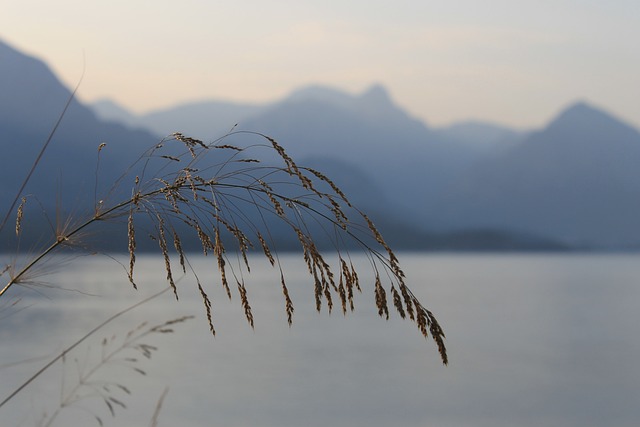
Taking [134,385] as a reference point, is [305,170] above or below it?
above

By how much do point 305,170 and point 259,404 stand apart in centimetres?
2216

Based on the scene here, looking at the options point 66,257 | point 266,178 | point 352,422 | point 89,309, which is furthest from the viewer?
point 89,309

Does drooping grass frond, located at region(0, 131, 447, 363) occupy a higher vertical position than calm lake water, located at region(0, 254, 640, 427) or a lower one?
higher

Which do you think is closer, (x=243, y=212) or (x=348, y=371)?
(x=243, y=212)

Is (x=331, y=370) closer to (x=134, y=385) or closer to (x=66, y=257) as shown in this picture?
(x=134, y=385)

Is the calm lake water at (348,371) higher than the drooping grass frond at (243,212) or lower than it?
lower

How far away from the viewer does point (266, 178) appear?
6.61ft

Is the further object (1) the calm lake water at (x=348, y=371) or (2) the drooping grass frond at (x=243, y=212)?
(1) the calm lake water at (x=348, y=371)

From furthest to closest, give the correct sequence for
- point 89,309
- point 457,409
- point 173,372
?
point 89,309
point 173,372
point 457,409

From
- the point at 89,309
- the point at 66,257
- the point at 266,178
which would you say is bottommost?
the point at 89,309

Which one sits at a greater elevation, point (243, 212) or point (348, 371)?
point (243, 212)

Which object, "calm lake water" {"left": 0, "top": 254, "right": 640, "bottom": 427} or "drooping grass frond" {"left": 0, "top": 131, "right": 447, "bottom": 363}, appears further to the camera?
"calm lake water" {"left": 0, "top": 254, "right": 640, "bottom": 427}

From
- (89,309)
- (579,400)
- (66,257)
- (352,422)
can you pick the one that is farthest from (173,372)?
(89,309)

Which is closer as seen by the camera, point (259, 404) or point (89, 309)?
point (259, 404)
